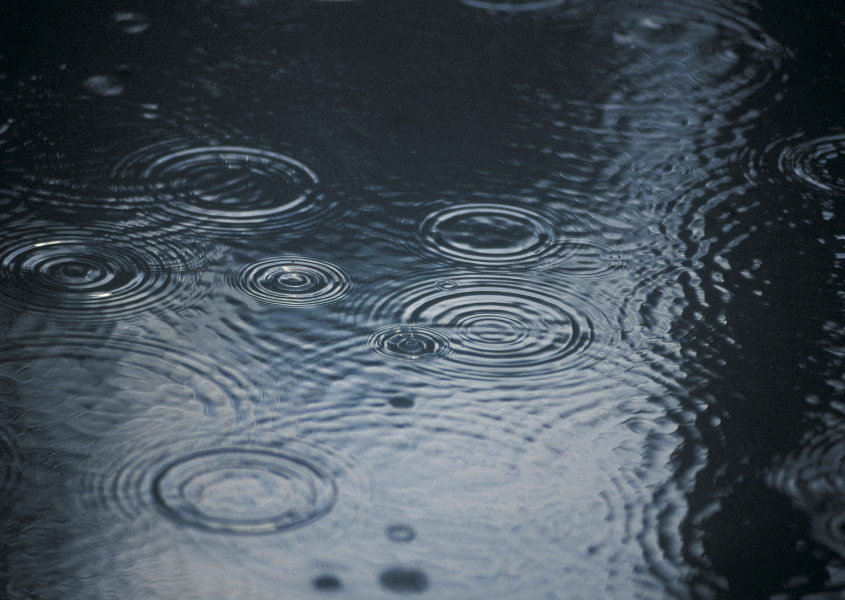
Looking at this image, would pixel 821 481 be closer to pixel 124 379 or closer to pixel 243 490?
pixel 243 490

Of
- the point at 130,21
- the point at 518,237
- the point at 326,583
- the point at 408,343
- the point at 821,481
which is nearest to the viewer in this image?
the point at 326,583

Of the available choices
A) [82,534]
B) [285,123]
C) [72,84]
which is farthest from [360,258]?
[72,84]

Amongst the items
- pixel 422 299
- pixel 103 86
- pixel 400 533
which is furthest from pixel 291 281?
pixel 103 86

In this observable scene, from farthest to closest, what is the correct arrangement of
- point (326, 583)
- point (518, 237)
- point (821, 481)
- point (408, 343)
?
1. point (518, 237)
2. point (408, 343)
3. point (821, 481)
4. point (326, 583)

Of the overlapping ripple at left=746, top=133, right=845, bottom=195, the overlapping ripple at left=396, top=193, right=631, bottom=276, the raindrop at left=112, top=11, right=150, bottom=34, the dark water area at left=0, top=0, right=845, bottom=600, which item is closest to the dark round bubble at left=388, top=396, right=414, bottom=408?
the dark water area at left=0, top=0, right=845, bottom=600

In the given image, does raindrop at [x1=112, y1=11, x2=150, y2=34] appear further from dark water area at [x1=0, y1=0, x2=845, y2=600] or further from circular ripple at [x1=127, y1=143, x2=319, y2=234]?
circular ripple at [x1=127, y1=143, x2=319, y2=234]

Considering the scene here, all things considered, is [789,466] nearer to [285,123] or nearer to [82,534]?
[82,534]
